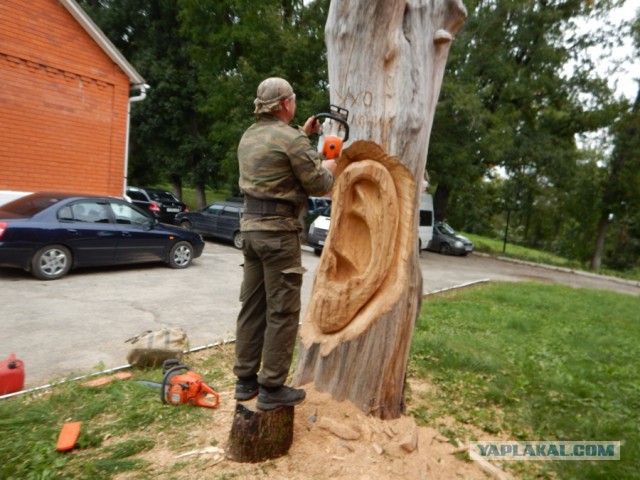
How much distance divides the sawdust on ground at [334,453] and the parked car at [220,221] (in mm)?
11137

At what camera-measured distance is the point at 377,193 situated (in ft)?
10.2

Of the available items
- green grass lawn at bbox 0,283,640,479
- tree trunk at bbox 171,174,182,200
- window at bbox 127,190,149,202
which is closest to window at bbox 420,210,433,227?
green grass lawn at bbox 0,283,640,479

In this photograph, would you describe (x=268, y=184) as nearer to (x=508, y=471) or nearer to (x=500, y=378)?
(x=508, y=471)

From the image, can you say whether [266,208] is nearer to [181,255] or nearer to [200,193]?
[181,255]

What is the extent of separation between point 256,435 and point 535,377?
319 cm

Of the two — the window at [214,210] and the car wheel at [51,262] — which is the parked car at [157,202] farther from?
the car wheel at [51,262]

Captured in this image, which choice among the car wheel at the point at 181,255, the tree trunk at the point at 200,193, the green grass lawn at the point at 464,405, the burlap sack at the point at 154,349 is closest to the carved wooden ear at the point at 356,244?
the green grass lawn at the point at 464,405

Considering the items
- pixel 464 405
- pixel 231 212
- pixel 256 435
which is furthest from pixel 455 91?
pixel 256 435

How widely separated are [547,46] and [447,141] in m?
6.16

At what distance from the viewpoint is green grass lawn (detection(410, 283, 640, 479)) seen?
11.4ft

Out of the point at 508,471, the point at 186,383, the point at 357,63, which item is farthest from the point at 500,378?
the point at 357,63

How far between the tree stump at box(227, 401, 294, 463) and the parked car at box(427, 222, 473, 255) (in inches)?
652

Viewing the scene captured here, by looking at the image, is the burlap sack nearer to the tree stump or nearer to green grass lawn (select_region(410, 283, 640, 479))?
the tree stump

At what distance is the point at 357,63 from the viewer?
3.07 meters
